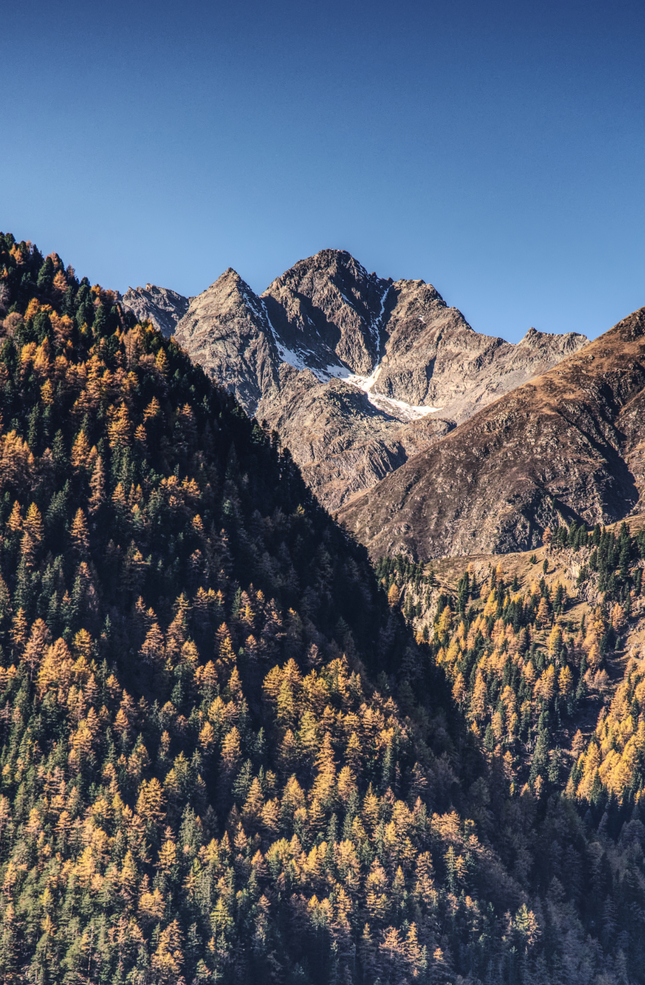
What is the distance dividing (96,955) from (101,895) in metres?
9.80

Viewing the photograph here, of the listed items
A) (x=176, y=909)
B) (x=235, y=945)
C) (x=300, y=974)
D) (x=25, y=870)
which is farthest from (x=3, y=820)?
(x=300, y=974)

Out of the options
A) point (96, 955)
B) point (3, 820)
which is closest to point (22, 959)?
point (96, 955)

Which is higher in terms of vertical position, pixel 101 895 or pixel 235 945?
pixel 101 895

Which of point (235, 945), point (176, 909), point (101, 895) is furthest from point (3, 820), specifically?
point (235, 945)

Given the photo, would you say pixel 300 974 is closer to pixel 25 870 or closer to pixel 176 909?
pixel 176 909

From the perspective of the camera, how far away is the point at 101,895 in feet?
637

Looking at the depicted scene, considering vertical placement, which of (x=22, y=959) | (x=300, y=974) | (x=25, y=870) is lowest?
(x=300, y=974)

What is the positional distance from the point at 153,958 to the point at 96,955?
9658 mm

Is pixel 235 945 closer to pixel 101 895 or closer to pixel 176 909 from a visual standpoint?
pixel 176 909

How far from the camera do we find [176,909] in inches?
7805

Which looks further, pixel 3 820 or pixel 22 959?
pixel 3 820

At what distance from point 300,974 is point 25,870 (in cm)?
5225

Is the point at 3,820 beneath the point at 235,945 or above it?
above

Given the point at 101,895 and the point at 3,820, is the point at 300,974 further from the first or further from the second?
the point at 3,820
